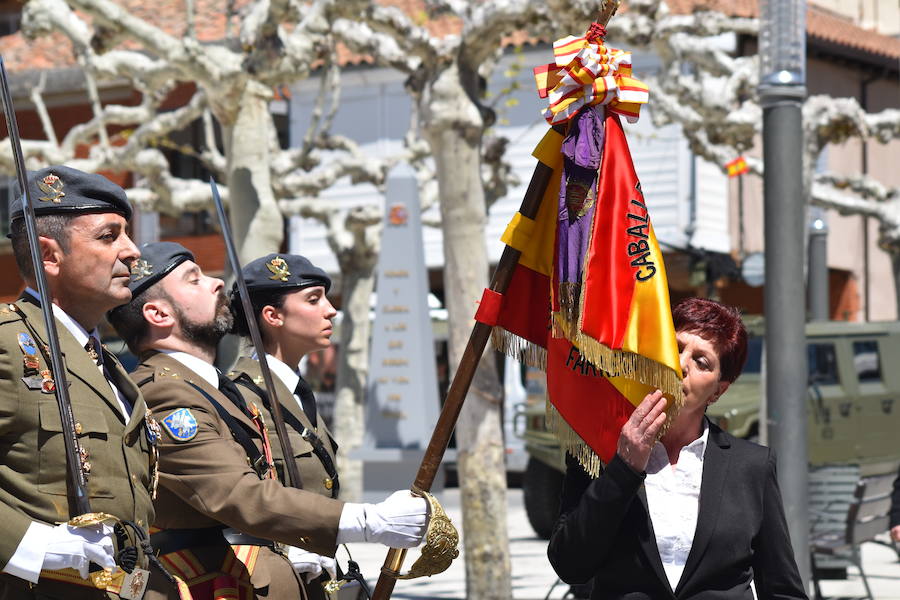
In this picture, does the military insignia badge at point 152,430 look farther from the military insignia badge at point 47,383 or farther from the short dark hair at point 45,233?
the short dark hair at point 45,233

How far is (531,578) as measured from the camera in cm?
1113

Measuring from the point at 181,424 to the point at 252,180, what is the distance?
7.17 metres

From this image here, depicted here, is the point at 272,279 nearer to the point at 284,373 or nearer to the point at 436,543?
the point at 284,373

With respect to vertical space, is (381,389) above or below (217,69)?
below

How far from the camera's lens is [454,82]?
29.1ft

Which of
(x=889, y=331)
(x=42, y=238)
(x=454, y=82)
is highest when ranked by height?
(x=454, y=82)

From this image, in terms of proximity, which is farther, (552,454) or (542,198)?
(552,454)

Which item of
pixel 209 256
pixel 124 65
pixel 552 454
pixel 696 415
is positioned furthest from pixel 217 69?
pixel 209 256

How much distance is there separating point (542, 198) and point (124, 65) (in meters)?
7.99

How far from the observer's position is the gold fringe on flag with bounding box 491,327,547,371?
3.81 metres

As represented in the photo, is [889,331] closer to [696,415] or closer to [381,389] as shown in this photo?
[381,389]

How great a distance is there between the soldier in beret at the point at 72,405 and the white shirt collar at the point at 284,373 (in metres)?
1.00

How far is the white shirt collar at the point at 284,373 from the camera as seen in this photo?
441 centimetres

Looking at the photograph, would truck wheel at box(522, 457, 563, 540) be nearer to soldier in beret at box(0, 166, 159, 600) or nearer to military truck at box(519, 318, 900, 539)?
military truck at box(519, 318, 900, 539)
